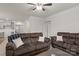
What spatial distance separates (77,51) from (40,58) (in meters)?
1.38

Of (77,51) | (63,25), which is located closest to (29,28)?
(63,25)

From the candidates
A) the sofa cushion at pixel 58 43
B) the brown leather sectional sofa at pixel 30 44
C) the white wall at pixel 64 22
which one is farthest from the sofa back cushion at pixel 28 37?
the sofa cushion at pixel 58 43

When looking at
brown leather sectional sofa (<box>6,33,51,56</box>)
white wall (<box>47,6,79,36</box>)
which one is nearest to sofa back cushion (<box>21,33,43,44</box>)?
brown leather sectional sofa (<box>6,33,51,56</box>)

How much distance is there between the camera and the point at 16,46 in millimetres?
2580

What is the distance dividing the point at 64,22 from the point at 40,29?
0.68 metres

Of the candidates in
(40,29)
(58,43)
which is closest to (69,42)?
(58,43)

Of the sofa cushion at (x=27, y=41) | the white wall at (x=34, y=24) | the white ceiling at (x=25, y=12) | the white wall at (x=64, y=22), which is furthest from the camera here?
the sofa cushion at (x=27, y=41)

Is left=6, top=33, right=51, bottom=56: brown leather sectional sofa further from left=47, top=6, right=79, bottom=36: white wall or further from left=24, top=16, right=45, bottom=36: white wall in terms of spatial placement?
left=47, top=6, right=79, bottom=36: white wall

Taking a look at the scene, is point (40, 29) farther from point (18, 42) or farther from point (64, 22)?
point (18, 42)

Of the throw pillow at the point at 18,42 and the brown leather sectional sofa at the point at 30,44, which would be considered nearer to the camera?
the brown leather sectional sofa at the point at 30,44

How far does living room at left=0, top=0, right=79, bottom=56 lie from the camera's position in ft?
6.34

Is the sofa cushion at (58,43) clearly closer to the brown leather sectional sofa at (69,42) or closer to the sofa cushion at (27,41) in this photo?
the brown leather sectional sofa at (69,42)

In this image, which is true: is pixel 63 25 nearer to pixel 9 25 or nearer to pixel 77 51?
pixel 77 51

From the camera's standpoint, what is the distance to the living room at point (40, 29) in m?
1.93
